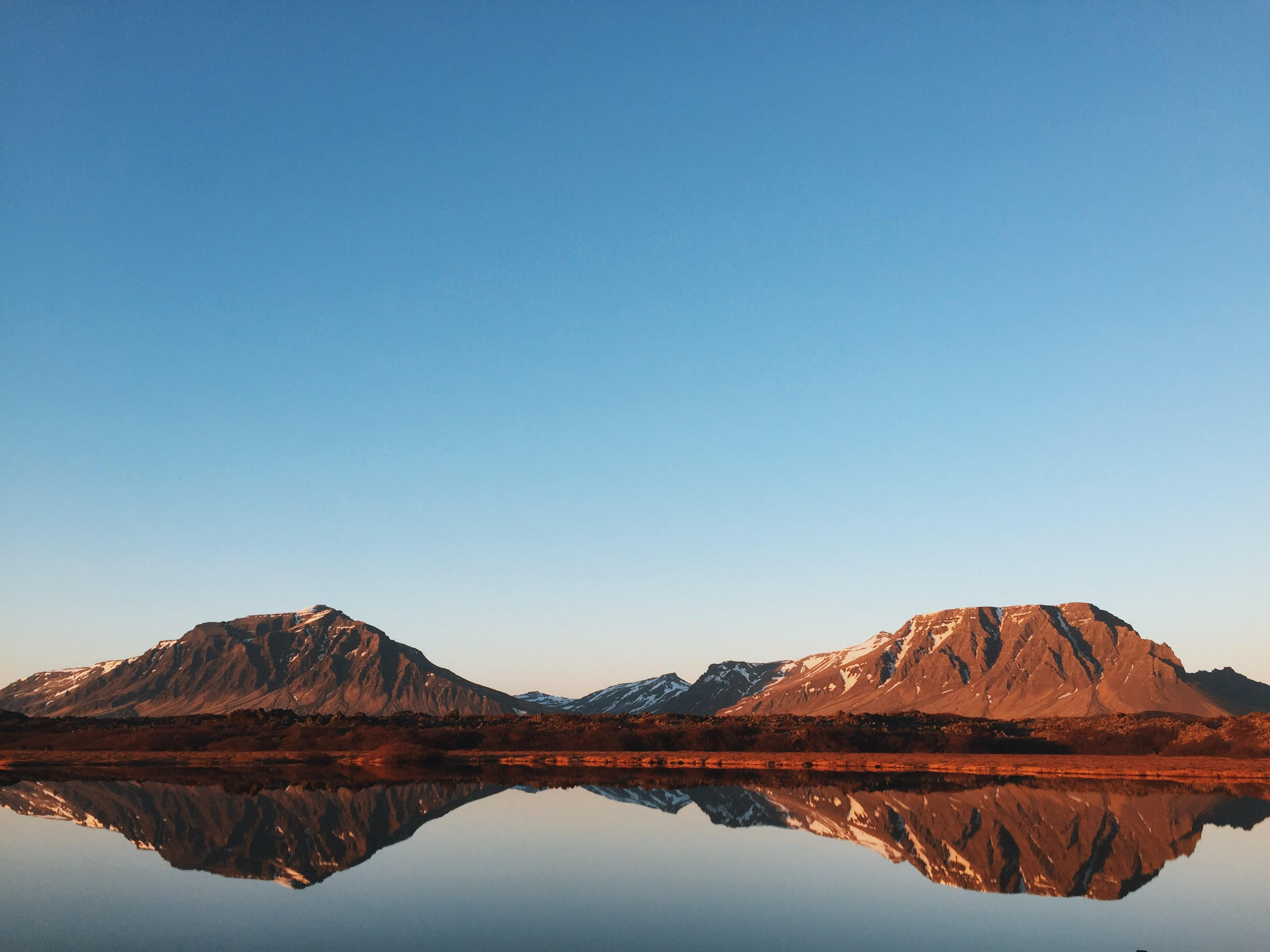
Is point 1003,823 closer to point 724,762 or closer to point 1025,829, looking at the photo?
point 1025,829

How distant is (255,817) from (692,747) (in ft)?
156

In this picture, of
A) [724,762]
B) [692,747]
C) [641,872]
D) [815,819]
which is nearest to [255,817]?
[641,872]

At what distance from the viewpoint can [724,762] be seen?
245 feet

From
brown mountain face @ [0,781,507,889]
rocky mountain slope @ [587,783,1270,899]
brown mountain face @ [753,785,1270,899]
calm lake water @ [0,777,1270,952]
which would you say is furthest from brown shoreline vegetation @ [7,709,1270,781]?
calm lake water @ [0,777,1270,952]

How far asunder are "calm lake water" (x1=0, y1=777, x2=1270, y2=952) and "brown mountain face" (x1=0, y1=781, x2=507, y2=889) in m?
0.20

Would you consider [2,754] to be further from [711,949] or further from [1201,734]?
[1201,734]

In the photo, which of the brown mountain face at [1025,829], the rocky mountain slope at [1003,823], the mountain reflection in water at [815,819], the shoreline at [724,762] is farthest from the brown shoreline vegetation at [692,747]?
the brown mountain face at [1025,829]

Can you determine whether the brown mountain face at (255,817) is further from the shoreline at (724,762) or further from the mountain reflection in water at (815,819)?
the shoreline at (724,762)

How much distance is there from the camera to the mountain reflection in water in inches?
1260

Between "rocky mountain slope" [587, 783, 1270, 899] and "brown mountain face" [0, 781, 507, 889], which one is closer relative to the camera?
"rocky mountain slope" [587, 783, 1270, 899]

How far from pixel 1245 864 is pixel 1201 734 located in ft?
182

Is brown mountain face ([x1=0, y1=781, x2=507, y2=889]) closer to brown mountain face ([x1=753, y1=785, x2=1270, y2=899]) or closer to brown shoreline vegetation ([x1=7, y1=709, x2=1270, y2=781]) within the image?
brown mountain face ([x1=753, y1=785, x2=1270, y2=899])

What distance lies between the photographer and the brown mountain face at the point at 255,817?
33.6 meters

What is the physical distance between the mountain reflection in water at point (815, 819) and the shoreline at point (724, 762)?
9065 mm
